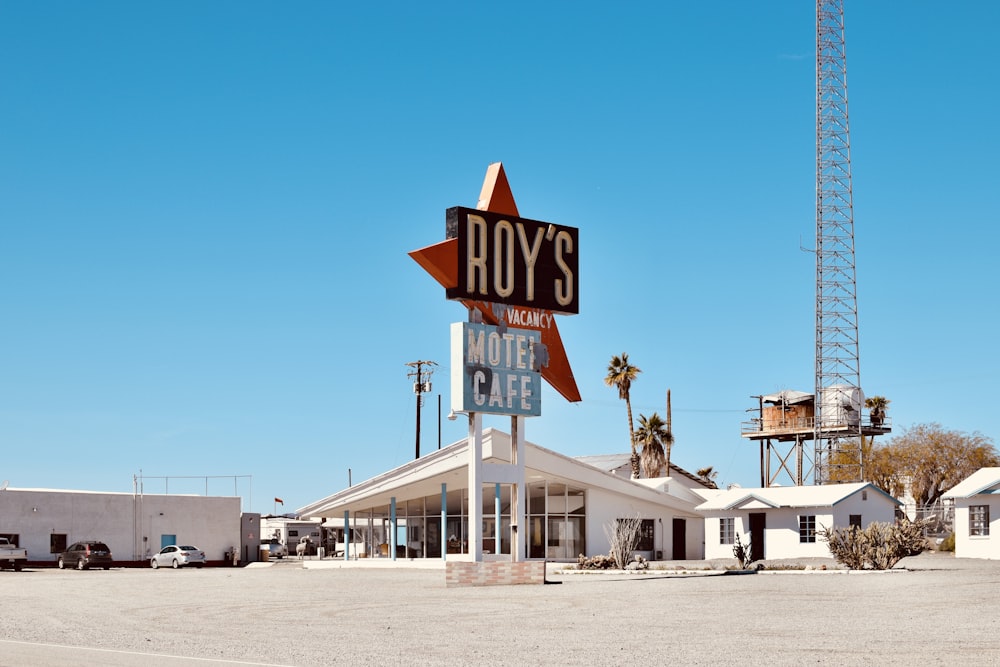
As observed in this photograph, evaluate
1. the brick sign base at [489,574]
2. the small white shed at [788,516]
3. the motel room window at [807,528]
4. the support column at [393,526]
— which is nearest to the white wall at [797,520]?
the small white shed at [788,516]

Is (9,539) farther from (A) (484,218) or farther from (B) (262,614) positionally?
(B) (262,614)

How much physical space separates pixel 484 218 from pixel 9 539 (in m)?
35.5

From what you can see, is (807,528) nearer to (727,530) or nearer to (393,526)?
(727,530)

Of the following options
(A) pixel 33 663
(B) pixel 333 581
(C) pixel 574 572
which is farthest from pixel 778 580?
(A) pixel 33 663

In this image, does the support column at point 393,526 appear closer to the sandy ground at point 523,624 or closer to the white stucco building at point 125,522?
the white stucco building at point 125,522

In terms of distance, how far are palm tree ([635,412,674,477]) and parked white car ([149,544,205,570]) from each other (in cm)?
2904

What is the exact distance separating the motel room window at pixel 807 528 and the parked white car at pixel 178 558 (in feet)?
90.1

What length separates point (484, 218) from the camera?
105 ft

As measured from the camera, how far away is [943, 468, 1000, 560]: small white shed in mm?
49031

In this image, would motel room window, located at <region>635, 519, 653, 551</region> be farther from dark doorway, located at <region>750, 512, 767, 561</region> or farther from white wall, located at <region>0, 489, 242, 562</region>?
white wall, located at <region>0, 489, 242, 562</region>

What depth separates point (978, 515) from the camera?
165ft

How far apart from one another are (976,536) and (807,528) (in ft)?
22.3

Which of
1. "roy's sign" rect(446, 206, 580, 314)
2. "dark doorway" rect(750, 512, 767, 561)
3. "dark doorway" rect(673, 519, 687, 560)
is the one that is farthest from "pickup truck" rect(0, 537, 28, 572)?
"dark doorway" rect(750, 512, 767, 561)

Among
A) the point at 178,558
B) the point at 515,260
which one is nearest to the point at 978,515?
the point at 515,260
